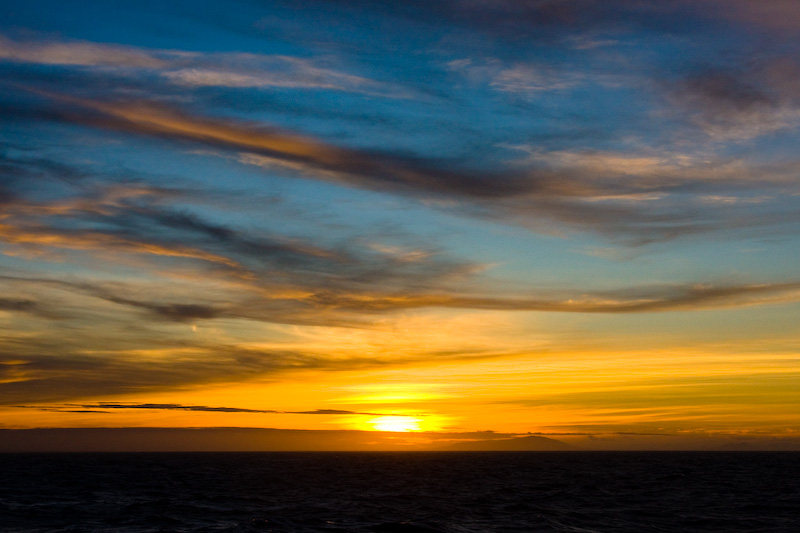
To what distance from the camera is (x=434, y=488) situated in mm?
66000


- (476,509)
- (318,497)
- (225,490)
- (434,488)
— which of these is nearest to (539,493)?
(434,488)

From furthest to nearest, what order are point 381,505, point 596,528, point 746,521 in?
point 381,505 < point 746,521 < point 596,528

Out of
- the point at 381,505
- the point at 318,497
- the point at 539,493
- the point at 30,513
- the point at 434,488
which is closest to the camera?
the point at 30,513

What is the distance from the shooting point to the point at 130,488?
66.4m

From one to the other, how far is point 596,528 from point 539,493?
24.0 m

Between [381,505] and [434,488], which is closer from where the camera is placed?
[381,505]

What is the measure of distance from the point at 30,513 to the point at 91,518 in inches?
229

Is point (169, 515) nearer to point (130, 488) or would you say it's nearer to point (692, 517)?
point (130, 488)

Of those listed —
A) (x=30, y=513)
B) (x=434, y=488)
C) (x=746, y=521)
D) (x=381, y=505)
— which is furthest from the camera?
(x=434, y=488)

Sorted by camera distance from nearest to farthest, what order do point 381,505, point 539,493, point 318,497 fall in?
point 381,505
point 318,497
point 539,493

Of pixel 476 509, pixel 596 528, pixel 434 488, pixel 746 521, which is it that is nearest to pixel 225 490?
pixel 434 488

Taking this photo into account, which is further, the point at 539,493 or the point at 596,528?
the point at 539,493

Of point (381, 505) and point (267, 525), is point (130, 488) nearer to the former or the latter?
point (381, 505)

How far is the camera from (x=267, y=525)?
36.9 metres
